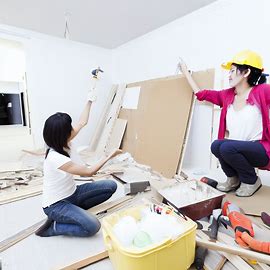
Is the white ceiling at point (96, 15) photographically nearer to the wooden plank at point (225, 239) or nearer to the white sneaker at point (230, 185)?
the white sneaker at point (230, 185)

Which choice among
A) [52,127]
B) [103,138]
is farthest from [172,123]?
[52,127]

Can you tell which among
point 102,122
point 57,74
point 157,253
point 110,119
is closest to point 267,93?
point 157,253

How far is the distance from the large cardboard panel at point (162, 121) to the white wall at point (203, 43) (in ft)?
0.57

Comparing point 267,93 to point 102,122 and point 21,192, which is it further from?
point 102,122

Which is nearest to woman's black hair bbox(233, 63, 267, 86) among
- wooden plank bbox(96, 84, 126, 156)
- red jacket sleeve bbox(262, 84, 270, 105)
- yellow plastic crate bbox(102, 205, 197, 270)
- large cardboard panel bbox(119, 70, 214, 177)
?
red jacket sleeve bbox(262, 84, 270, 105)

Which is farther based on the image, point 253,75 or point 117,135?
point 117,135

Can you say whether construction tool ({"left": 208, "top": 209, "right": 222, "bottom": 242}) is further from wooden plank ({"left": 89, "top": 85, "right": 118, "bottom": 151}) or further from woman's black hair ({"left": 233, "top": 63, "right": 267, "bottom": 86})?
wooden plank ({"left": 89, "top": 85, "right": 118, "bottom": 151})

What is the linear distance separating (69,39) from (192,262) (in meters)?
3.56

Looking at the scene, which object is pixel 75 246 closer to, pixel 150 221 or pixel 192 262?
pixel 150 221

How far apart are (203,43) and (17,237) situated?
2.56 metres

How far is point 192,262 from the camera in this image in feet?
3.73

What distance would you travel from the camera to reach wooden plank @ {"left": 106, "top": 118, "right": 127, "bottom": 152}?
3.47 metres

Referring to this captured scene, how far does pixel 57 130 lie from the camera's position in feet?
4.57

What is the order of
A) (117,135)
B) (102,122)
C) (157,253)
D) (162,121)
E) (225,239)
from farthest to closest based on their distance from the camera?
(102,122) < (117,135) < (162,121) < (225,239) < (157,253)
